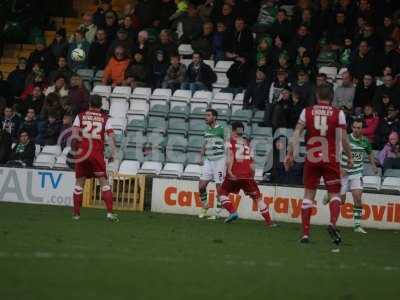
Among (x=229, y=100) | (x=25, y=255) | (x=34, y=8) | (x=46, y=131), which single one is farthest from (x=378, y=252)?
(x=34, y=8)

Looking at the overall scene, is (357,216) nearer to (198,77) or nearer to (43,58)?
(198,77)

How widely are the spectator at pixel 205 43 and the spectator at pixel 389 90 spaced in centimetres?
495

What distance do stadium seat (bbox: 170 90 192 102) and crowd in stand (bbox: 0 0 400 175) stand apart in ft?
0.87

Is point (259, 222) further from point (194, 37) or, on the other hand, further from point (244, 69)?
point (194, 37)

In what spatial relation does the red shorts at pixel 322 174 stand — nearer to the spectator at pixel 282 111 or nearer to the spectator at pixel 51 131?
the spectator at pixel 282 111

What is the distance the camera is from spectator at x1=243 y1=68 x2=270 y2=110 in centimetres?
2553

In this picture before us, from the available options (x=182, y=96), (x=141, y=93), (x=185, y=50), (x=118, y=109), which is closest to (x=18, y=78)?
(x=118, y=109)

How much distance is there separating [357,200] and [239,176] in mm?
2242

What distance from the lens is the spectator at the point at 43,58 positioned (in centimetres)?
2861

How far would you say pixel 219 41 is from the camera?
27406 mm

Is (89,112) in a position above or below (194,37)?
below

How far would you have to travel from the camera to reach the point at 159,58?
27.3 m

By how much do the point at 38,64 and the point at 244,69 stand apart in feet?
18.1

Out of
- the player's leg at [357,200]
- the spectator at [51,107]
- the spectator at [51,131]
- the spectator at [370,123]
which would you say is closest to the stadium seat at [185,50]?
the spectator at [51,107]
